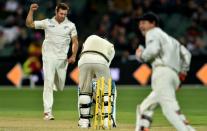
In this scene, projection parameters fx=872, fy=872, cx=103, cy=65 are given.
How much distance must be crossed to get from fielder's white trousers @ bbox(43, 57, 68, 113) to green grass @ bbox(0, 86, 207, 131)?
49 cm

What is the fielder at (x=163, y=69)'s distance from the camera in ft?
42.8

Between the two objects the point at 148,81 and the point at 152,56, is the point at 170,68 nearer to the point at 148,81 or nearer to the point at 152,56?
the point at 152,56

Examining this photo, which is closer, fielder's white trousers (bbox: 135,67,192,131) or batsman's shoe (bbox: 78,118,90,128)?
fielder's white trousers (bbox: 135,67,192,131)

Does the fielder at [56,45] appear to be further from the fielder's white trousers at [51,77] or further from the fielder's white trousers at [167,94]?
the fielder's white trousers at [167,94]

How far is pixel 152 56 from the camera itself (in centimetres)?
1320

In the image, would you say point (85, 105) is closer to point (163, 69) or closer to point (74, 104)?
point (163, 69)

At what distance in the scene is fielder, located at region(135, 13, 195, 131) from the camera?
13055 mm

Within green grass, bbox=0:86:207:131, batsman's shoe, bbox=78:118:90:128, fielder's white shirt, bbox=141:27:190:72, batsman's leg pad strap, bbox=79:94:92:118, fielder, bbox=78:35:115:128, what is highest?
fielder's white shirt, bbox=141:27:190:72

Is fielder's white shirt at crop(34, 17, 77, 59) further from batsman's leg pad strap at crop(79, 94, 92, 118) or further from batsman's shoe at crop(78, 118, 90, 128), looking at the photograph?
batsman's shoe at crop(78, 118, 90, 128)

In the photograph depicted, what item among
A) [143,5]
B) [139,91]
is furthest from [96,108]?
[143,5]

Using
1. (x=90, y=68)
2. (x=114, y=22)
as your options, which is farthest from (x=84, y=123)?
(x=114, y=22)

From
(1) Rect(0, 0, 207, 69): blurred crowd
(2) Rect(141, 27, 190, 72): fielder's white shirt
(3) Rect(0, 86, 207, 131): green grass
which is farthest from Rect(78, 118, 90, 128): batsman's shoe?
(1) Rect(0, 0, 207, 69): blurred crowd

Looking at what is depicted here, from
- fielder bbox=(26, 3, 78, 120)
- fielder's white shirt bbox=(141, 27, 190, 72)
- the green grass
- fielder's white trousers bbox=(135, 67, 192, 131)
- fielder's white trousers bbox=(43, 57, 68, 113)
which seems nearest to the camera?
fielder's white trousers bbox=(135, 67, 192, 131)

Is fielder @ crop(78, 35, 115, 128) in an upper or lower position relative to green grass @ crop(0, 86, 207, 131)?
upper
